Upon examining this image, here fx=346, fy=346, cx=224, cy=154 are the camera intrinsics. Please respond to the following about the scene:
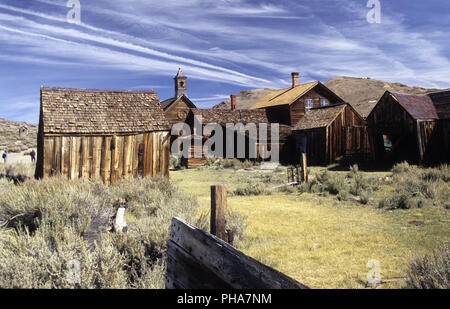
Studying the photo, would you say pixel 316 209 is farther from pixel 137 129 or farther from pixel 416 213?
pixel 137 129

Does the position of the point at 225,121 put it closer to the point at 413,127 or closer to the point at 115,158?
the point at 413,127

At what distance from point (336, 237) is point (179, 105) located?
31.8 meters

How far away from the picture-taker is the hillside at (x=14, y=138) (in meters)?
40.8

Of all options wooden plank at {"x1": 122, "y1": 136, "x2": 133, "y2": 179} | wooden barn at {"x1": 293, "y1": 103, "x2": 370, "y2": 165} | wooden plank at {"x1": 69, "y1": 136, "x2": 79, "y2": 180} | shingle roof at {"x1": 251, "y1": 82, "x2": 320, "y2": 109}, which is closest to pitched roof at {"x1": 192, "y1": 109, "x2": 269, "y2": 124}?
shingle roof at {"x1": 251, "y1": 82, "x2": 320, "y2": 109}

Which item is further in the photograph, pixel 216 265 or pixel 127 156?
pixel 127 156

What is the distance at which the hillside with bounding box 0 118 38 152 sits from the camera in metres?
40.8

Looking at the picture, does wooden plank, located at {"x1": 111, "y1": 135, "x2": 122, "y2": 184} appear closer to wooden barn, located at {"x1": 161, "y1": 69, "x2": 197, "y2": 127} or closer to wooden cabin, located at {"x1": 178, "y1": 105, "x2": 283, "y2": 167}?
wooden cabin, located at {"x1": 178, "y1": 105, "x2": 283, "y2": 167}

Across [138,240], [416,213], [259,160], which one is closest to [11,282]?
[138,240]

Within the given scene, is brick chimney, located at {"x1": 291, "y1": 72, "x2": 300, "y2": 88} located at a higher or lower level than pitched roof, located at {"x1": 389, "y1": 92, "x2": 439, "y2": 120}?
higher

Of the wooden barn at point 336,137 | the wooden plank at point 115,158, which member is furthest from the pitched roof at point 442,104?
the wooden plank at point 115,158

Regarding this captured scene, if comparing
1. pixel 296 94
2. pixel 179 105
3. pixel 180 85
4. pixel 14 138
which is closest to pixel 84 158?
pixel 296 94

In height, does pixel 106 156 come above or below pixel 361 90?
below

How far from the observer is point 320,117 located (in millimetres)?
25594

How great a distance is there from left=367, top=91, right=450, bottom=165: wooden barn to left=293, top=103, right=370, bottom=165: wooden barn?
1.91 meters
